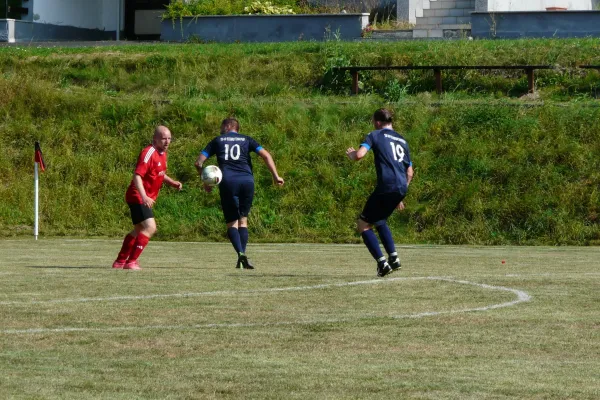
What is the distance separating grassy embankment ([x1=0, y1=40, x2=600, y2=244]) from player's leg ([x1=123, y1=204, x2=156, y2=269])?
934 centimetres

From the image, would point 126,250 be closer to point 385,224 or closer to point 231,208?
point 231,208

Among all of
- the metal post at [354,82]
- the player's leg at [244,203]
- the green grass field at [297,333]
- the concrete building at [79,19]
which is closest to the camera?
the green grass field at [297,333]

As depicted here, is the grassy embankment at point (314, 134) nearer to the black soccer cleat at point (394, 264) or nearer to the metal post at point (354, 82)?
the metal post at point (354, 82)

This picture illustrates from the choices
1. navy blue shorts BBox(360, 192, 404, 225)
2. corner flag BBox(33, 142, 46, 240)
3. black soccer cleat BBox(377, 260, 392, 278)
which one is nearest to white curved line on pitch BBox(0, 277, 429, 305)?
black soccer cleat BBox(377, 260, 392, 278)

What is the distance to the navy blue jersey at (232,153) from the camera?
46.7 ft

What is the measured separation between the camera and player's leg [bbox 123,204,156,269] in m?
13.9

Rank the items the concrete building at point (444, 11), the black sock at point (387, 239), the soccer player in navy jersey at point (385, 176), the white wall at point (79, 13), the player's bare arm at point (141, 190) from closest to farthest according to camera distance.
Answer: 1. the black sock at point (387, 239)
2. the soccer player in navy jersey at point (385, 176)
3. the player's bare arm at point (141, 190)
4. the concrete building at point (444, 11)
5. the white wall at point (79, 13)

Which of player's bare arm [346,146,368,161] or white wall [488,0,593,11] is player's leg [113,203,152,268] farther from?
white wall [488,0,593,11]

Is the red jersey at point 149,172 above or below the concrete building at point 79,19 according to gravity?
below

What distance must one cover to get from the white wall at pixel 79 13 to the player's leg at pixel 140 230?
90.5 ft

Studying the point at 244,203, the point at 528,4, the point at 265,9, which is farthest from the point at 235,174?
the point at 528,4

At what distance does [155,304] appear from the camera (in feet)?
32.2

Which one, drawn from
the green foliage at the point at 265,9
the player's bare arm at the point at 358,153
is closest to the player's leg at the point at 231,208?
the player's bare arm at the point at 358,153

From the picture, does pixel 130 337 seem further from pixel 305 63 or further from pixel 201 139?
pixel 305 63
